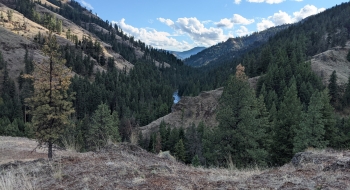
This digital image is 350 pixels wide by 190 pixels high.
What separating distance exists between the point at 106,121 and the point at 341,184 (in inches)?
1742

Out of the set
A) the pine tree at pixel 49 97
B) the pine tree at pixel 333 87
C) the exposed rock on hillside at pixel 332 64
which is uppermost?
the exposed rock on hillside at pixel 332 64

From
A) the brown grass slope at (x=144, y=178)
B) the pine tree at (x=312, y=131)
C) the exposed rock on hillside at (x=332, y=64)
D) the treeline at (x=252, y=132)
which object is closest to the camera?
the brown grass slope at (x=144, y=178)

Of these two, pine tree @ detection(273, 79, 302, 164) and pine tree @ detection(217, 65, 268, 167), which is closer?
pine tree @ detection(217, 65, 268, 167)

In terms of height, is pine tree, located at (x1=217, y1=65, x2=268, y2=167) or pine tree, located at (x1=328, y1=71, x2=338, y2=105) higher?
pine tree, located at (x1=328, y1=71, x2=338, y2=105)

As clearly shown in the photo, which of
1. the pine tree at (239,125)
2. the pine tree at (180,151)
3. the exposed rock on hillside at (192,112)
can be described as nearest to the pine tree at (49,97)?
the pine tree at (239,125)

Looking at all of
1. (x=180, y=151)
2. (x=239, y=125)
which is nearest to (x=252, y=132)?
(x=239, y=125)

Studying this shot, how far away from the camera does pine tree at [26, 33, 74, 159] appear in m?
18.7

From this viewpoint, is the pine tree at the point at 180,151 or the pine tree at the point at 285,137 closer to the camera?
the pine tree at the point at 285,137

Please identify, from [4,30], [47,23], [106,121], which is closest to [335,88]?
[106,121]

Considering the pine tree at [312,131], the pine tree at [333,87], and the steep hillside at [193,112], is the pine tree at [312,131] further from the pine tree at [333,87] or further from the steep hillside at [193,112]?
the pine tree at [333,87]

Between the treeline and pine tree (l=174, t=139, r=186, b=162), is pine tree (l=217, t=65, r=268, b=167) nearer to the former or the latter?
the treeline

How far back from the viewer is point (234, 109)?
2566 centimetres

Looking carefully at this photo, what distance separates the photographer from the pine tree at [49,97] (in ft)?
61.2

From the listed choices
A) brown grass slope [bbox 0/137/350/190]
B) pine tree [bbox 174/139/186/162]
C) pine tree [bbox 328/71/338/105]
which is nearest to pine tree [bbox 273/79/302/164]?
pine tree [bbox 174/139/186/162]
